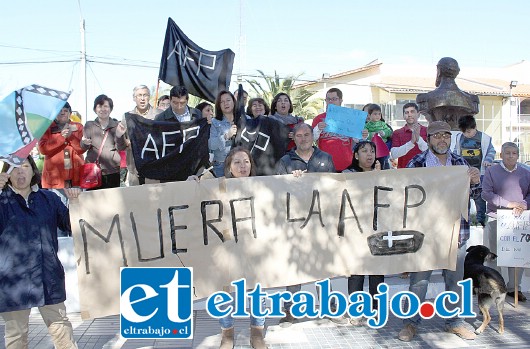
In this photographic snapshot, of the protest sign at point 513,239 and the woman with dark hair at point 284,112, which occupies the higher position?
the woman with dark hair at point 284,112

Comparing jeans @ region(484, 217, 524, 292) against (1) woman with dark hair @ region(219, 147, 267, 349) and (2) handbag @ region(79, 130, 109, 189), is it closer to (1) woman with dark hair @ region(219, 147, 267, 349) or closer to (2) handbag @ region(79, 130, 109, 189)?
(1) woman with dark hair @ region(219, 147, 267, 349)

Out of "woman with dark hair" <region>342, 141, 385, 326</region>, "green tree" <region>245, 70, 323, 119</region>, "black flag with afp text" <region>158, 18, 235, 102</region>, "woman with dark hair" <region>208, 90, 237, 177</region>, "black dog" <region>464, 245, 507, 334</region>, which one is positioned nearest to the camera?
"black dog" <region>464, 245, 507, 334</region>

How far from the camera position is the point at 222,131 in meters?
5.68

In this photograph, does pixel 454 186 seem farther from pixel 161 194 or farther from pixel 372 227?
pixel 161 194

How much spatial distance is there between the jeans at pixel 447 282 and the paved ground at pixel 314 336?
0.14 metres

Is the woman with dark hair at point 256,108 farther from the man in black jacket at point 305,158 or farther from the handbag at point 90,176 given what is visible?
the handbag at point 90,176

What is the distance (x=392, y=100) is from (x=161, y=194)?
32707 millimetres

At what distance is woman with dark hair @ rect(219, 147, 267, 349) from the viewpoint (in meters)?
4.59

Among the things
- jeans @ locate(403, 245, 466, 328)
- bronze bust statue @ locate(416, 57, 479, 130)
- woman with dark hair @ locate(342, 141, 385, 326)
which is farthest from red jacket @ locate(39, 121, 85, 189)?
bronze bust statue @ locate(416, 57, 479, 130)

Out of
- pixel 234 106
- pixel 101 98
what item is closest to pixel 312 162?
pixel 234 106

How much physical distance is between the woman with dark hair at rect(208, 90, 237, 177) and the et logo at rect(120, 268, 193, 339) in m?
1.58

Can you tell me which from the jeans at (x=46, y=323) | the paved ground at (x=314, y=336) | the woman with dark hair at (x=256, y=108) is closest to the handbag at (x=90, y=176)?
the paved ground at (x=314, y=336)

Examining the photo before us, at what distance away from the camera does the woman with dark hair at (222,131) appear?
5660 millimetres

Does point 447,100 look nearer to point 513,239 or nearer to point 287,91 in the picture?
point 513,239
